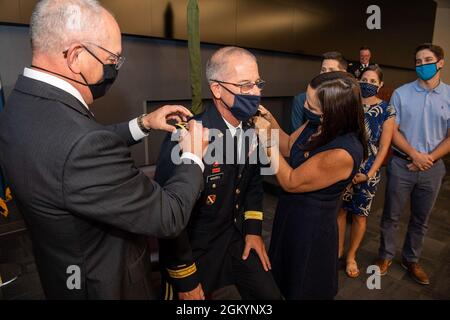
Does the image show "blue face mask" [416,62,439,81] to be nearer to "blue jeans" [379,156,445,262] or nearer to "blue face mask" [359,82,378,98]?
"blue face mask" [359,82,378,98]

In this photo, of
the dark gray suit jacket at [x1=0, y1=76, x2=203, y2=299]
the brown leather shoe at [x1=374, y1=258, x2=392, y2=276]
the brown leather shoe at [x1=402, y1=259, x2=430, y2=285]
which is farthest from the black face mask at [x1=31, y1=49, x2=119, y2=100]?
the brown leather shoe at [x1=402, y1=259, x2=430, y2=285]

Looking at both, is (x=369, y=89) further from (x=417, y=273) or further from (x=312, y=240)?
(x=417, y=273)

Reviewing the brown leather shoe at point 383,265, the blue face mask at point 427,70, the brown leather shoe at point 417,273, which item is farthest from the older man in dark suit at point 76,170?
the brown leather shoe at point 417,273

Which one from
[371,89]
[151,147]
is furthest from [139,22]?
[371,89]

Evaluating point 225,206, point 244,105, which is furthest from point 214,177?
point 244,105

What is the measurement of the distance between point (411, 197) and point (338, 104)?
1.60 m

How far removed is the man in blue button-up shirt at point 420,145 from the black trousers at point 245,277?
155cm

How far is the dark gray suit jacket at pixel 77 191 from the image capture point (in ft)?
2.71

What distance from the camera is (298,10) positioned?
15.9 feet

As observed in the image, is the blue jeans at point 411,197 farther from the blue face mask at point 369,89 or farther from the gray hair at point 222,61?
the gray hair at point 222,61

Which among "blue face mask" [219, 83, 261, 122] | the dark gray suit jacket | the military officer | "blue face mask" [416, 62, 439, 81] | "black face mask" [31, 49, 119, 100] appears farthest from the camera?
"blue face mask" [416, 62, 439, 81]

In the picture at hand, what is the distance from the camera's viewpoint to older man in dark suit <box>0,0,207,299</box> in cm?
83

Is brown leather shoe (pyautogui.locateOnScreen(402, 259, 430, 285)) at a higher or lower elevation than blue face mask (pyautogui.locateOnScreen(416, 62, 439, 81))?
lower
